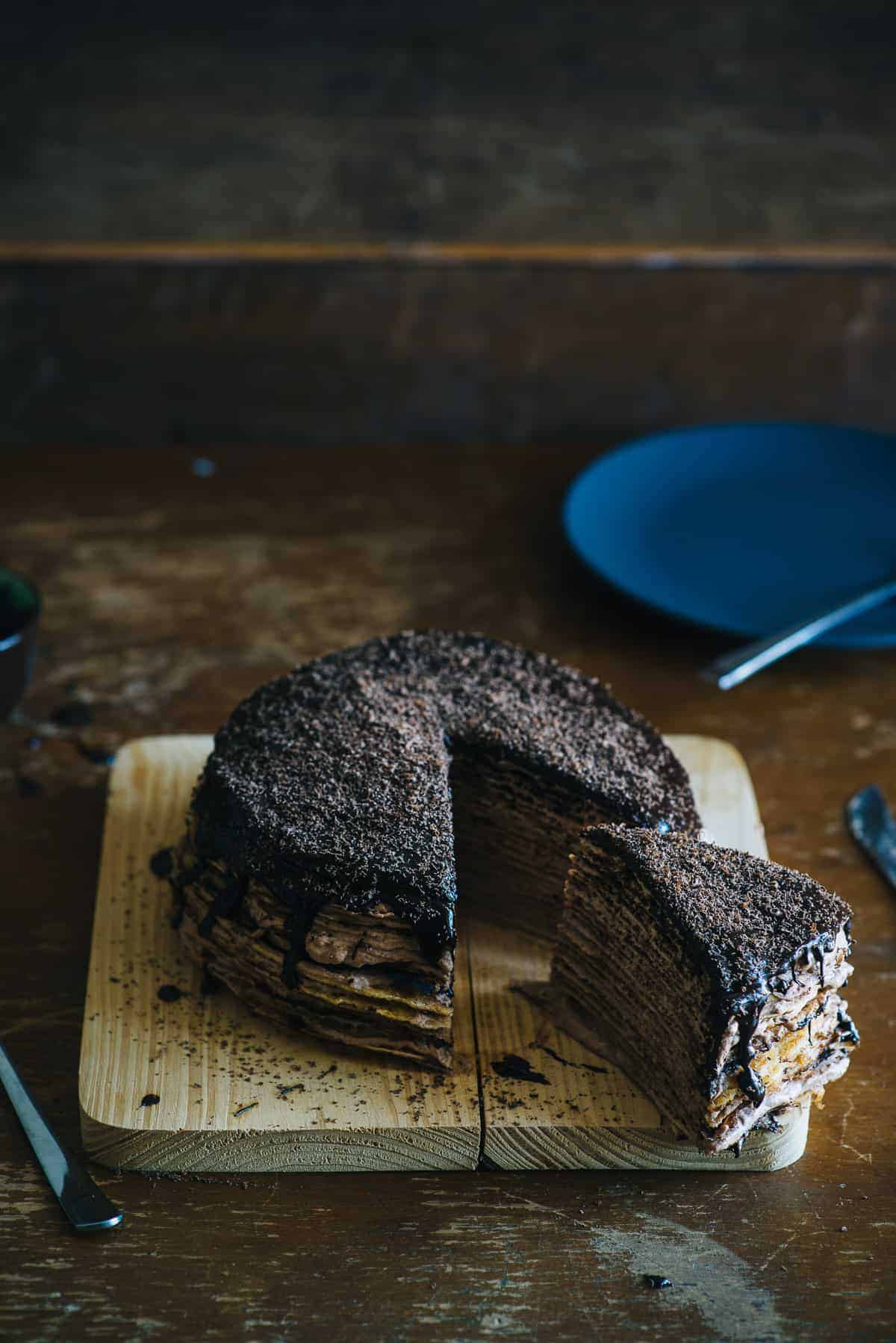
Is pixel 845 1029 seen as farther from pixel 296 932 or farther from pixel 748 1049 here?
pixel 296 932

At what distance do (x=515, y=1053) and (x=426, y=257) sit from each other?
1.79 m

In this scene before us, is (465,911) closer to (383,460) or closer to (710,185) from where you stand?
(383,460)

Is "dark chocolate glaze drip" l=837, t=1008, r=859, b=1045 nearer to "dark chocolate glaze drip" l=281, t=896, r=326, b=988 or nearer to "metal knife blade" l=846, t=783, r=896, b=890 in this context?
"metal knife blade" l=846, t=783, r=896, b=890

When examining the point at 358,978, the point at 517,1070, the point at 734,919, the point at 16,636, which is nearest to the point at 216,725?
the point at 16,636

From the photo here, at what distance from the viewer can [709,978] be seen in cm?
148

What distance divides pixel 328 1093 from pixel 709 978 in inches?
17.0

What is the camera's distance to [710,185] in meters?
3.09

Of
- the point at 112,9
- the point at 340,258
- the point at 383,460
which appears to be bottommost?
the point at 383,460

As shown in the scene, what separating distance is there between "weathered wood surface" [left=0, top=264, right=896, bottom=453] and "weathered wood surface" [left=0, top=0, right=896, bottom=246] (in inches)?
4.8

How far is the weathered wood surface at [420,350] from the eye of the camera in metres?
2.92

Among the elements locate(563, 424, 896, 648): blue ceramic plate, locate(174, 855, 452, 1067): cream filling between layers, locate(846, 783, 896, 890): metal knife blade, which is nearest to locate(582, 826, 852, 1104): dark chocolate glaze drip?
locate(174, 855, 452, 1067): cream filling between layers

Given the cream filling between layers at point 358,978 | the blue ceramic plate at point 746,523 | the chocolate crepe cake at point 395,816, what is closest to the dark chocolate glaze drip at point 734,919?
the chocolate crepe cake at point 395,816

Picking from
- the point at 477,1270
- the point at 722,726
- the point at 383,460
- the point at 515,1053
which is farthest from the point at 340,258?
the point at 477,1270

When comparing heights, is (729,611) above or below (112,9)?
below
